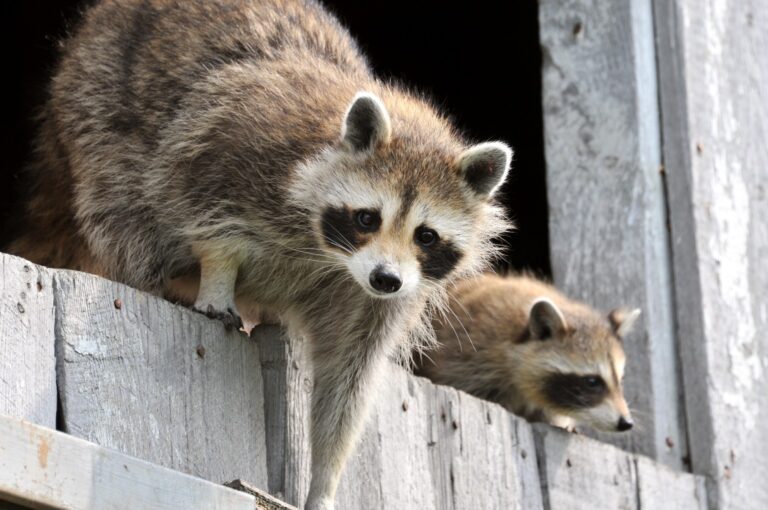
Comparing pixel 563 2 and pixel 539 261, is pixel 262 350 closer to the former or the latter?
pixel 563 2

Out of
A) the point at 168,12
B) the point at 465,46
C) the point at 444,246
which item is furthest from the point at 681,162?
the point at 465,46

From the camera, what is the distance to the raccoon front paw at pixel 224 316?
439 centimetres

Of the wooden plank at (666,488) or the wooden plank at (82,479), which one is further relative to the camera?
the wooden plank at (666,488)

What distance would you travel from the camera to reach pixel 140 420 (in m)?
3.83

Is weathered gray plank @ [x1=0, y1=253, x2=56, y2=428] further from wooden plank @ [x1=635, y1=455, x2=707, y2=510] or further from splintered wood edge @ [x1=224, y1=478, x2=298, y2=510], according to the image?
wooden plank @ [x1=635, y1=455, x2=707, y2=510]

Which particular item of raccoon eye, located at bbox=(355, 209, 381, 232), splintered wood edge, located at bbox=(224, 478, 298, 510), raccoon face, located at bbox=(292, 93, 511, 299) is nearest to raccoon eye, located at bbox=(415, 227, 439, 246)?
raccoon face, located at bbox=(292, 93, 511, 299)

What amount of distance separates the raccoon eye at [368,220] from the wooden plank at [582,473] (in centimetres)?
135

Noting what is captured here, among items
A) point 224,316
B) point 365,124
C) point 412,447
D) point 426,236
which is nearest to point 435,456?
point 412,447

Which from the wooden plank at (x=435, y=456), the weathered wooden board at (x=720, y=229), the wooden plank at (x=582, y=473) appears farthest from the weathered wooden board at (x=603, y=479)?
the weathered wooden board at (x=720, y=229)

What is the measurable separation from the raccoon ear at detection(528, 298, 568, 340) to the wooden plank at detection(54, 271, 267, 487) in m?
2.81

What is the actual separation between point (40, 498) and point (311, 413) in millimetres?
1566

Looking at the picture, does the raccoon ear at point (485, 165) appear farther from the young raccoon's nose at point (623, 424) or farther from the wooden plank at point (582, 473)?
the young raccoon's nose at point (623, 424)

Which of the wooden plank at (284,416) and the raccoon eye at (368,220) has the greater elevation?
the raccoon eye at (368,220)

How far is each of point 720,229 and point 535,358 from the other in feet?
3.90
